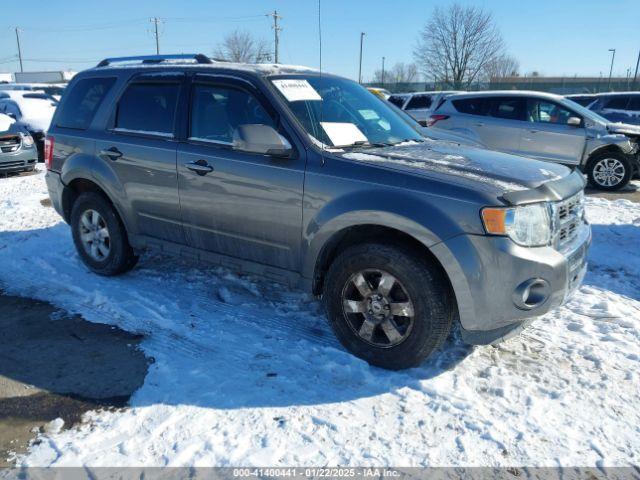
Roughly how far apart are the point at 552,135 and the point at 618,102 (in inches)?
237

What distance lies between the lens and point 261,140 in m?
3.43

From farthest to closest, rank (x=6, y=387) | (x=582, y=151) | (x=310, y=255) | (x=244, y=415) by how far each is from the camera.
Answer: (x=582, y=151), (x=310, y=255), (x=6, y=387), (x=244, y=415)

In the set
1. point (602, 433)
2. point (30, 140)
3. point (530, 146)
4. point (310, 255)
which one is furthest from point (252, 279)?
point (30, 140)

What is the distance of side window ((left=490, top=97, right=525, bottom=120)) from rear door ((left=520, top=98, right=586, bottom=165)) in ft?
0.63

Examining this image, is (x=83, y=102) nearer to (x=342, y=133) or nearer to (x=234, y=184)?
(x=234, y=184)

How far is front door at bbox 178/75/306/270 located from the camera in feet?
11.7

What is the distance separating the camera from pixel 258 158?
12.0 feet

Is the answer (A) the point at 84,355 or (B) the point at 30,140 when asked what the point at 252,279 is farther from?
(B) the point at 30,140

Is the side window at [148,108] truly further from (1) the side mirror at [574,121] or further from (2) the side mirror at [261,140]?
(1) the side mirror at [574,121]

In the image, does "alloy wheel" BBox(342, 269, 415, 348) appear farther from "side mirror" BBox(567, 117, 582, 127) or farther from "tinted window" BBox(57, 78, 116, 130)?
"side mirror" BBox(567, 117, 582, 127)

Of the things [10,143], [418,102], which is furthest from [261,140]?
A: [418,102]

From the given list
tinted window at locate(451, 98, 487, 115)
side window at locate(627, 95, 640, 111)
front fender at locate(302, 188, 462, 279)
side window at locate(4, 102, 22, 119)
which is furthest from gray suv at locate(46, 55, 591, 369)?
side window at locate(627, 95, 640, 111)

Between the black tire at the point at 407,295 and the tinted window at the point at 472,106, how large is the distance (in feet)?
26.1

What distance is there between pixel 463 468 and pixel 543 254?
1259 millimetres
